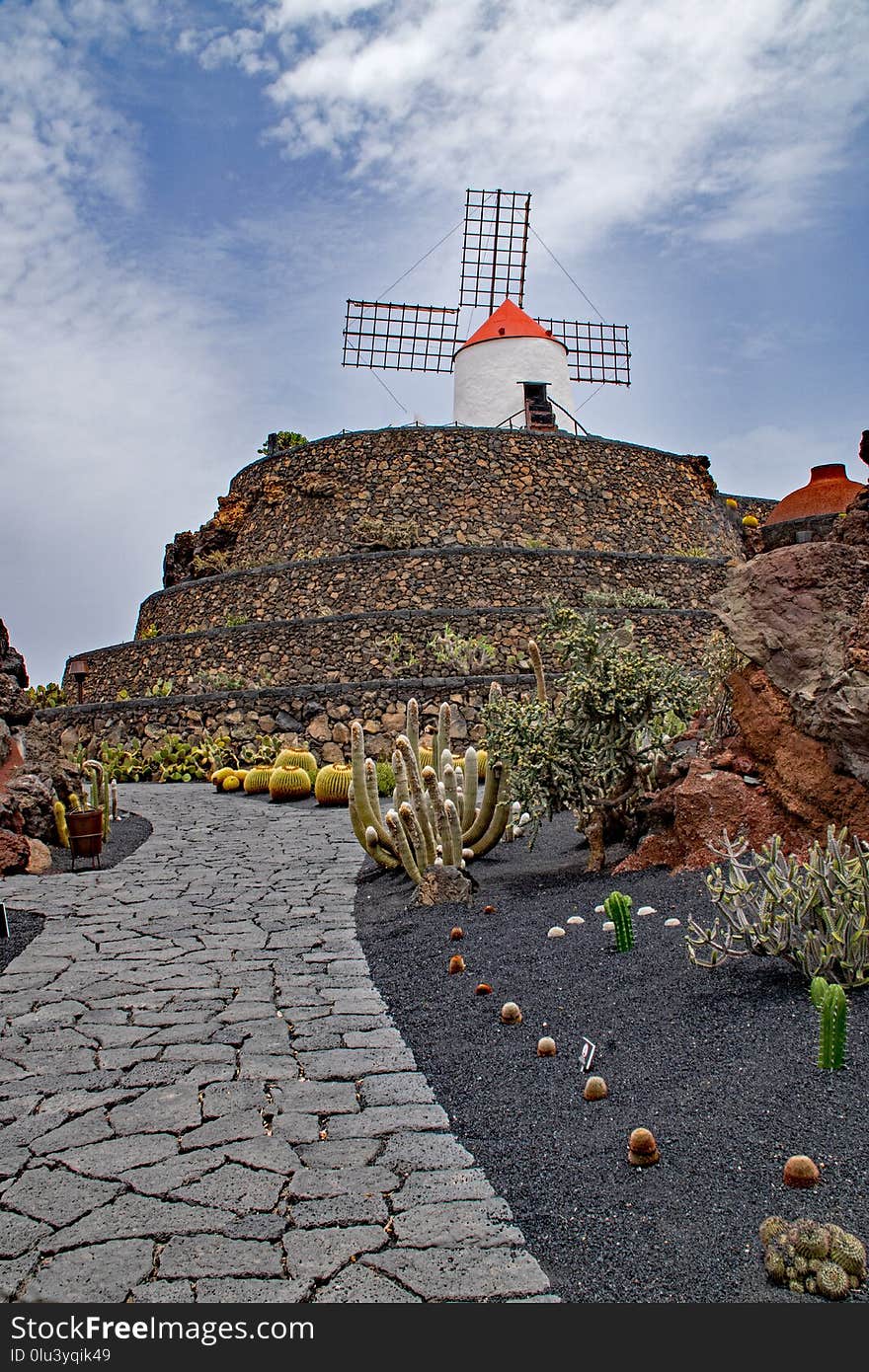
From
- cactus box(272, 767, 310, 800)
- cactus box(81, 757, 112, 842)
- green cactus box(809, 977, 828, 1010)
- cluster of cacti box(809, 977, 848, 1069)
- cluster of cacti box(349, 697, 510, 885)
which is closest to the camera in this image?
cluster of cacti box(809, 977, 848, 1069)

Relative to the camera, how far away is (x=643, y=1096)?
11.1 feet

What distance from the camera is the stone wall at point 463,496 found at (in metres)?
22.2

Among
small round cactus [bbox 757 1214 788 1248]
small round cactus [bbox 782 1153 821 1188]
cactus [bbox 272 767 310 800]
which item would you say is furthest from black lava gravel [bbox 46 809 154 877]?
small round cactus [bbox 757 1214 788 1248]

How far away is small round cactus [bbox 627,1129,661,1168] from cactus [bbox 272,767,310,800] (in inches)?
470

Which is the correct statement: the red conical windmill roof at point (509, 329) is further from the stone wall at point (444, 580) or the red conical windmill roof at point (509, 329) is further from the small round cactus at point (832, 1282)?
the small round cactus at point (832, 1282)

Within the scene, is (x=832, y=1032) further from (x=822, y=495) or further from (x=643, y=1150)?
(x=822, y=495)

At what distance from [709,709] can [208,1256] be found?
18.9 ft

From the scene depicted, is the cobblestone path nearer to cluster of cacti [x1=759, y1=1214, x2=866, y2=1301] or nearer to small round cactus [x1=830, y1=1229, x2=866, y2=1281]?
cluster of cacti [x1=759, y1=1214, x2=866, y2=1301]

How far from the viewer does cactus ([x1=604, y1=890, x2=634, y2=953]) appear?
15.7 ft

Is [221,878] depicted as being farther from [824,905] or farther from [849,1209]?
[849,1209]

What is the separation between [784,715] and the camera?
226 inches

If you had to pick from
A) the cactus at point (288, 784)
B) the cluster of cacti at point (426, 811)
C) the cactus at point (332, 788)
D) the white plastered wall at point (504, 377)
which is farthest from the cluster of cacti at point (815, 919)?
the white plastered wall at point (504, 377)

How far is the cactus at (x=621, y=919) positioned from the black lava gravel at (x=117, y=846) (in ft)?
19.5
